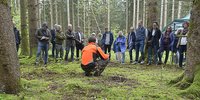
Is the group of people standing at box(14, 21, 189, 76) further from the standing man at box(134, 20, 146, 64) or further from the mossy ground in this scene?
the mossy ground

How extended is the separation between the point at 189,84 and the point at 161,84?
40.8 inches

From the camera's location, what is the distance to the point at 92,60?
10.0 m

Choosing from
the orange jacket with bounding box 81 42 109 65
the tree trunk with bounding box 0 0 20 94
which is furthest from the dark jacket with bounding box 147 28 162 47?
the tree trunk with bounding box 0 0 20 94

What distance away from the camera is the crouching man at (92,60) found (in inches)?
393

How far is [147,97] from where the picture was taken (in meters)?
7.16

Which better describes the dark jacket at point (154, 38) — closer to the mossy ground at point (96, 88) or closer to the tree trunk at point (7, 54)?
the mossy ground at point (96, 88)

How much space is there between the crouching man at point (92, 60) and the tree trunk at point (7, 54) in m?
3.46

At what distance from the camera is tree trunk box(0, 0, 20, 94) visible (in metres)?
6.58

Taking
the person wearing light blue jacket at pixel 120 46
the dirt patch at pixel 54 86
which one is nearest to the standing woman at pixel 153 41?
the person wearing light blue jacket at pixel 120 46

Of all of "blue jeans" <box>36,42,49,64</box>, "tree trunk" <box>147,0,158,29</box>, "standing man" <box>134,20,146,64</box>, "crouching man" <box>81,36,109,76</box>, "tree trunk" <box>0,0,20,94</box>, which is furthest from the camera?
"standing man" <box>134,20,146,64</box>

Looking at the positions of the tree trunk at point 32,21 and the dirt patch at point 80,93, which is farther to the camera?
the tree trunk at point 32,21

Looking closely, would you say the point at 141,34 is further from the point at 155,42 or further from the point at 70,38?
the point at 70,38

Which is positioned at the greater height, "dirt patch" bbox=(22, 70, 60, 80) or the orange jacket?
the orange jacket

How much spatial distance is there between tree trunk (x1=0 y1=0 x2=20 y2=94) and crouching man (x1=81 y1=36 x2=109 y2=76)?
3.46 metres
